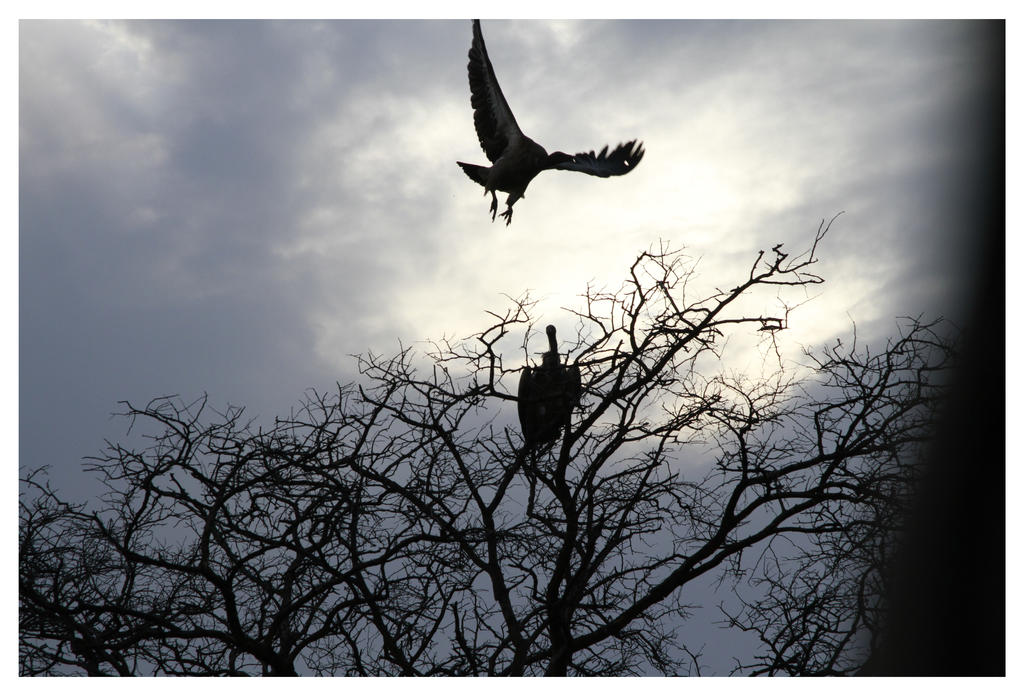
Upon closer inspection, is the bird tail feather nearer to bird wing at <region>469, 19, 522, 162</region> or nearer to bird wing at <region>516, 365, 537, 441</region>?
bird wing at <region>469, 19, 522, 162</region>

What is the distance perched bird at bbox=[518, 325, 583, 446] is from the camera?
5.51m

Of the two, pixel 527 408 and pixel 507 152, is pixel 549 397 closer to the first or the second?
pixel 527 408

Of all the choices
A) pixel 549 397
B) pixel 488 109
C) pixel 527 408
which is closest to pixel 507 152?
pixel 488 109

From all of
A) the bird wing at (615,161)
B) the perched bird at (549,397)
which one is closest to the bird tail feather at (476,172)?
the bird wing at (615,161)

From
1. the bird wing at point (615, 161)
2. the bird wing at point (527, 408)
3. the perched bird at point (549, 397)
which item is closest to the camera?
the perched bird at point (549, 397)

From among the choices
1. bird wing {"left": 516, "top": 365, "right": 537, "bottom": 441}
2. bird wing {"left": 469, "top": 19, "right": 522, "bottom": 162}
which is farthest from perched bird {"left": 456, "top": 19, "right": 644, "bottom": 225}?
bird wing {"left": 516, "top": 365, "right": 537, "bottom": 441}

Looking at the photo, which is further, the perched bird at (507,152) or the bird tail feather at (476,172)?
the bird tail feather at (476,172)

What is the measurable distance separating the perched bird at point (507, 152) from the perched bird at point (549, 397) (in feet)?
7.81

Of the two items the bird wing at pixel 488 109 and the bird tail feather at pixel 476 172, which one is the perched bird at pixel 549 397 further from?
the bird wing at pixel 488 109

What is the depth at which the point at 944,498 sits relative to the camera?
89 cm

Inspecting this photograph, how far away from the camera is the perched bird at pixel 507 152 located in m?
8.41

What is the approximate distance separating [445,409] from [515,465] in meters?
0.61

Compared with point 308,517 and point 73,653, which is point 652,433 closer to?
point 308,517

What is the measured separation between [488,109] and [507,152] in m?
0.53
